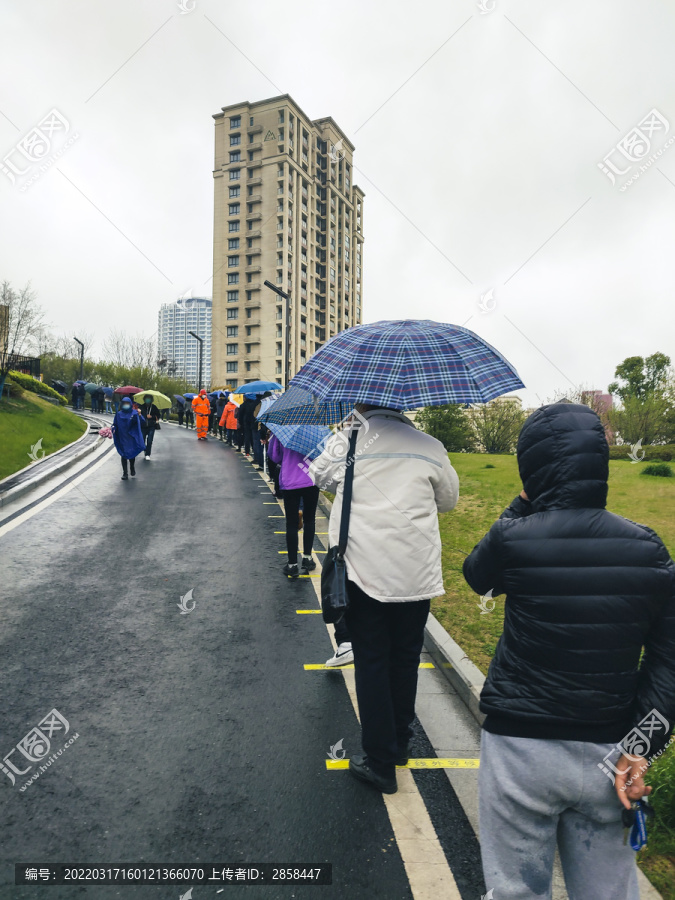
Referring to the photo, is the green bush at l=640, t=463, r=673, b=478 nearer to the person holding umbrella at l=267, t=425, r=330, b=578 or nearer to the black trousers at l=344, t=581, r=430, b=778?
the person holding umbrella at l=267, t=425, r=330, b=578

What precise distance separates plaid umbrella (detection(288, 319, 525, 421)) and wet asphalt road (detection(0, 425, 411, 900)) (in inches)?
76.6

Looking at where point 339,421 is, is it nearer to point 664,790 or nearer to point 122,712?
point 122,712

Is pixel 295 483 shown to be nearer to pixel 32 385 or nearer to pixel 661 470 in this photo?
pixel 661 470

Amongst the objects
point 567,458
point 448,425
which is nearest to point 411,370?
point 567,458

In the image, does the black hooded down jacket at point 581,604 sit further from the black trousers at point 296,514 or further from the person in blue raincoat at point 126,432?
the person in blue raincoat at point 126,432

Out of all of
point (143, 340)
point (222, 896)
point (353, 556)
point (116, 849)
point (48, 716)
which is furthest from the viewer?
point (143, 340)

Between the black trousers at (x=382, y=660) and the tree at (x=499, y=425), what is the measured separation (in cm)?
2551

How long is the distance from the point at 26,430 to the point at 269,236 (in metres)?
63.7

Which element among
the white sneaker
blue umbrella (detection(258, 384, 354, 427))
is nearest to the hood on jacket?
blue umbrella (detection(258, 384, 354, 427))

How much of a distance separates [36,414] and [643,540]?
2096cm

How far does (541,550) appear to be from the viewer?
1.61 m

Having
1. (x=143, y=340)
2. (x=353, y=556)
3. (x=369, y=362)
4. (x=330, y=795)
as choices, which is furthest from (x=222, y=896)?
(x=143, y=340)

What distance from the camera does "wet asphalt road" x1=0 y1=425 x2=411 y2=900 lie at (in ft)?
7.85

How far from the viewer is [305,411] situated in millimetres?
4270
